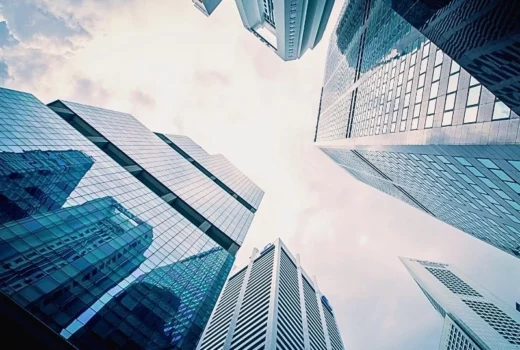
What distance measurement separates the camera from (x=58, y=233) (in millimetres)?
31984

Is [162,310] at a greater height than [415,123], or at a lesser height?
lesser

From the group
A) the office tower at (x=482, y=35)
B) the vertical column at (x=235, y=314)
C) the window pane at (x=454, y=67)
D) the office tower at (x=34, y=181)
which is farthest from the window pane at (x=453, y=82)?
the vertical column at (x=235, y=314)

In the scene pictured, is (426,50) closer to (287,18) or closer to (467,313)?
(287,18)

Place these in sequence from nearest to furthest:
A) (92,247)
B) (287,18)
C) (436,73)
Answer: (436,73) < (92,247) < (287,18)

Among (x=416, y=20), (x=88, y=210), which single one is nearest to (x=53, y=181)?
(x=88, y=210)

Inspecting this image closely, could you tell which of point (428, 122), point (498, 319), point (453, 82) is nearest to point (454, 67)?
point (453, 82)

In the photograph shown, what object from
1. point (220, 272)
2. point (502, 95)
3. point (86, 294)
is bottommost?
point (220, 272)

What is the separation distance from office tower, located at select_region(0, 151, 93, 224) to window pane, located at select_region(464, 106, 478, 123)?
38.9 meters

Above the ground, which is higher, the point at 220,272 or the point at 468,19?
the point at 468,19

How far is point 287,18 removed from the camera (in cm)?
10062

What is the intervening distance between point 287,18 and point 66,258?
95495 mm

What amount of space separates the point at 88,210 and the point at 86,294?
12885 mm

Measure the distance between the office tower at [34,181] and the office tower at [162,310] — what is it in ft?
41.0

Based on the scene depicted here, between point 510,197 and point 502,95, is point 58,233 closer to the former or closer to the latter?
point 502,95
